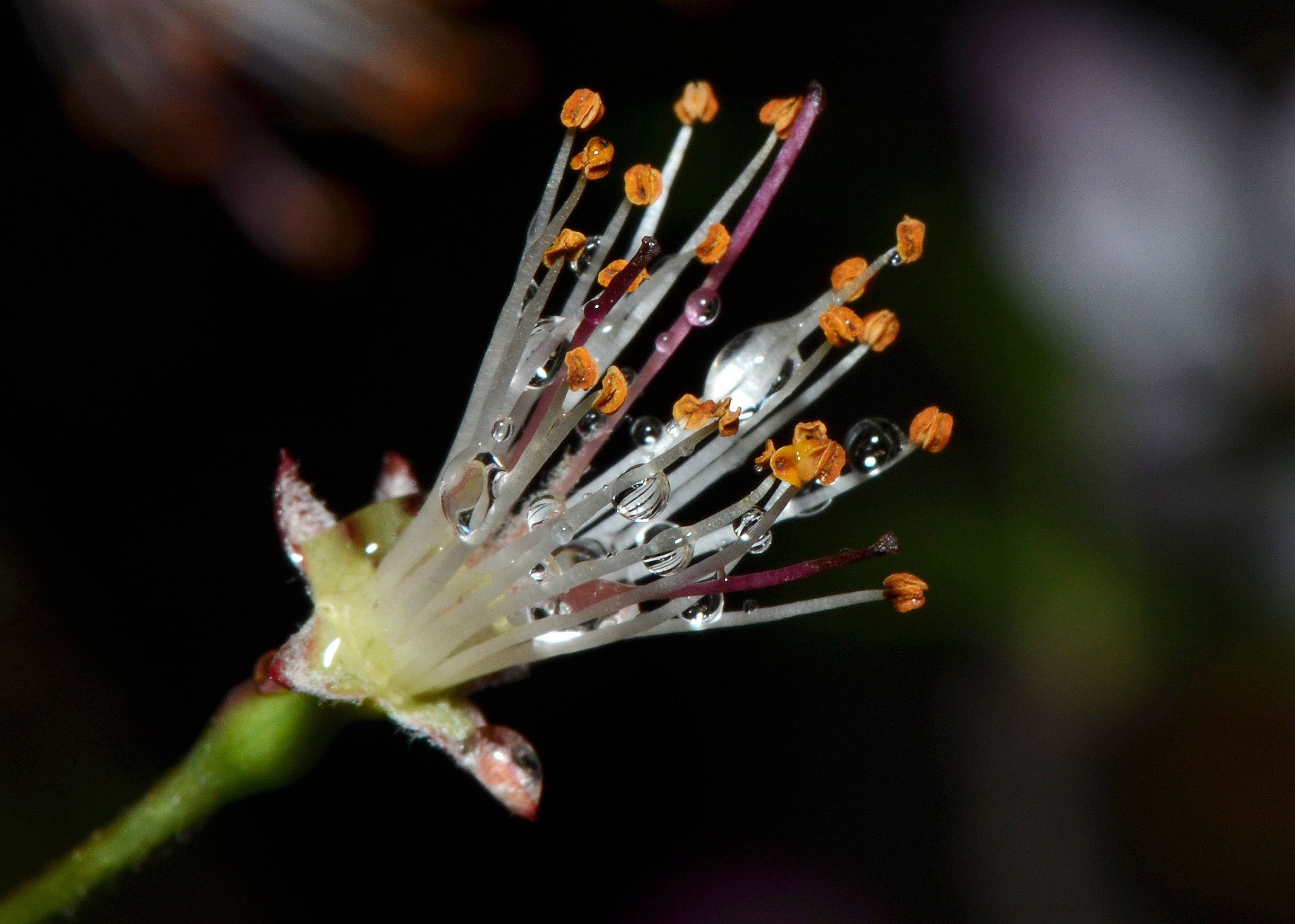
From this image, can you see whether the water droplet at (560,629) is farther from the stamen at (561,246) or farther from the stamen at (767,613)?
the stamen at (561,246)

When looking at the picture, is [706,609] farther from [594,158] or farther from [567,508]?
[594,158]

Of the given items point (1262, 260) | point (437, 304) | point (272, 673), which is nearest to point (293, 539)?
point (272, 673)

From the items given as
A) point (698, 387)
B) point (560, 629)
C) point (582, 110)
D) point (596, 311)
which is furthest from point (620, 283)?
point (698, 387)

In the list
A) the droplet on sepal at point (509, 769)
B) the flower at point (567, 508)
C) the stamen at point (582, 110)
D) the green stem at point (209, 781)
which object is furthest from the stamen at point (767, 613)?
the stamen at point (582, 110)

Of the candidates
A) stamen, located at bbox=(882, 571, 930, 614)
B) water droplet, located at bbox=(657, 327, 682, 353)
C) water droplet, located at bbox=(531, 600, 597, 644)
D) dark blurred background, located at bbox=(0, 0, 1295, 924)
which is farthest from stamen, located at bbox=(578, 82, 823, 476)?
dark blurred background, located at bbox=(0, 0, 1295, 924)

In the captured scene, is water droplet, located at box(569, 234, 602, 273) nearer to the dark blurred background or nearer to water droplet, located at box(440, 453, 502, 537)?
water droplet, located at box(440, 453, 502, 537)

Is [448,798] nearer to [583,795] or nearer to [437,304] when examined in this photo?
[583,795]
